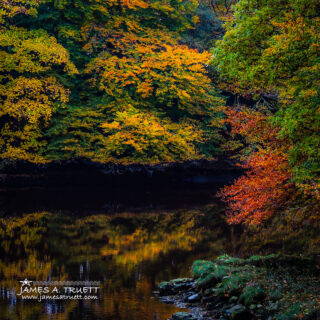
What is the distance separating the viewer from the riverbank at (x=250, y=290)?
9.00 m

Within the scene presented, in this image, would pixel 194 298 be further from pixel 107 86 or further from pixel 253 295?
pixel 107 86

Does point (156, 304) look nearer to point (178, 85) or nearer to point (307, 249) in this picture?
point (307, 249)

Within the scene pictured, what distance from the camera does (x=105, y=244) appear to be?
→ 17.5 metres

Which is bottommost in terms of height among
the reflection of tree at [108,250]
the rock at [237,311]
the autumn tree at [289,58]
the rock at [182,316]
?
the reflection of tree at [108,250]

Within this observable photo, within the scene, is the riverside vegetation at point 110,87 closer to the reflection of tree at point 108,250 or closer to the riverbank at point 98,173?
the riverbank at point 98,173

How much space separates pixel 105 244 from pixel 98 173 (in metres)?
15.2

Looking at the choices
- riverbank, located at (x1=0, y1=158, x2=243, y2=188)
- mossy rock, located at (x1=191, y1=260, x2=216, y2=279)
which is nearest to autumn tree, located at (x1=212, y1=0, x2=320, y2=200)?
mossy rock, located at (x1=191, y1=260, x2=216, y2=279)

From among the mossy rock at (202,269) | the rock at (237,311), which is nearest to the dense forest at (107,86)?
the mossy rock at (202,269)

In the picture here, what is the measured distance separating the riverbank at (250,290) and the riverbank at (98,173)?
62.7 ft

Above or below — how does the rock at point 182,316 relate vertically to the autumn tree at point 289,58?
below

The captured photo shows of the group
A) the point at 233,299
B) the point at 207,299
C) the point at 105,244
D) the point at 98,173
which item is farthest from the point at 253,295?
the point at 98,173

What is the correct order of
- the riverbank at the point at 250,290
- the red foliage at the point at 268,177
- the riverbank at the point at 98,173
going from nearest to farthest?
the riverbank at the point at 250,290 < the red foliage at the point at 268,177 < the riverbank at the point at 98,173

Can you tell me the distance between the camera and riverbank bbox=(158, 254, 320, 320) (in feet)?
29.5

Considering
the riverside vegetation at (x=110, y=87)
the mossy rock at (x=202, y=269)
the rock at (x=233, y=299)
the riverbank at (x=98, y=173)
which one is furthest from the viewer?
the riverbank at (x=98, y=173)
